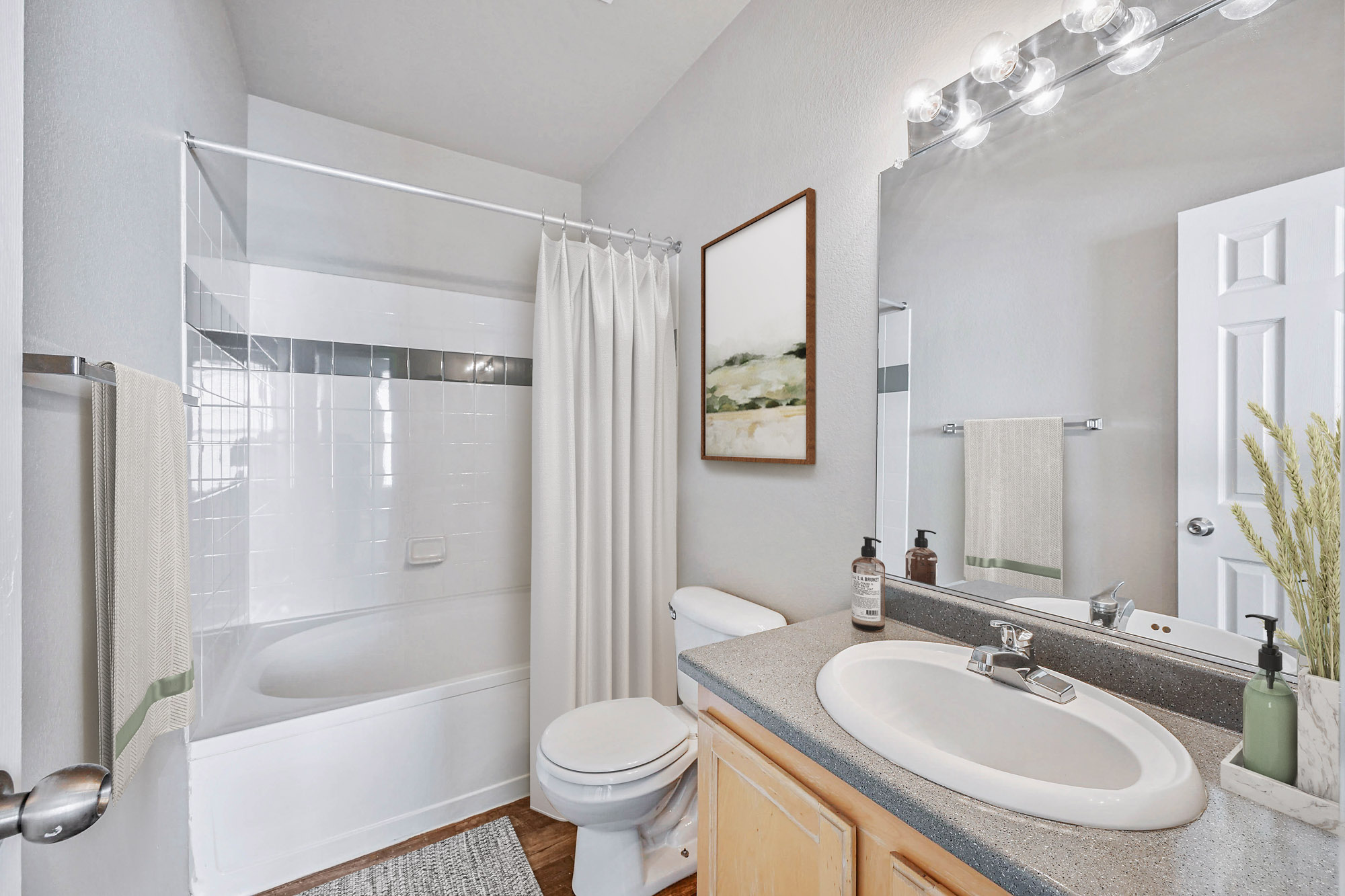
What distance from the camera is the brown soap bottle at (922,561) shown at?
1171mm

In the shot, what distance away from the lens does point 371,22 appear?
1739mm

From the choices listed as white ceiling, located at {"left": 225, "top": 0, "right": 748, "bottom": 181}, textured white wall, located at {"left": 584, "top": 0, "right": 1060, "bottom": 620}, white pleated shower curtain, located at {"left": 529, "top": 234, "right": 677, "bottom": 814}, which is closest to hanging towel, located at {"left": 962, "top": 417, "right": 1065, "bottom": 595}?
textured white wall, located at {"left": 584, "top": 0, "right": 1060, "bottom": 620}

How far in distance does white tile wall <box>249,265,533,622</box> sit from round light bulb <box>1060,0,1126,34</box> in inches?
88.6

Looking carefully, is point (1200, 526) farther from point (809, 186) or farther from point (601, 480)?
point (601, 480)

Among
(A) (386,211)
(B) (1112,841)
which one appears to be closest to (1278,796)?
(B) (1112,841)

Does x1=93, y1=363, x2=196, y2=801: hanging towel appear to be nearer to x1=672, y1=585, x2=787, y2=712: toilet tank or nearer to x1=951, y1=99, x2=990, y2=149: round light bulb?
x1=672, y1=585, x2=787, y2=712: toilet tank

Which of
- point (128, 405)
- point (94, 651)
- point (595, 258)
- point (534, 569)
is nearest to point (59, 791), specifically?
Result: point (94, 651)

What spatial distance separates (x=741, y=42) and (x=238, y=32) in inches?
66.1

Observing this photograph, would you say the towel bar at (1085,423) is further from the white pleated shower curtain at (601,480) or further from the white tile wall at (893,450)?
the white pleated shower curtain at (601,480)

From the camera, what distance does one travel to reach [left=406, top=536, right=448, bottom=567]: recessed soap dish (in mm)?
2404

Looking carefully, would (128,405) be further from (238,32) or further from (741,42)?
(741,42)

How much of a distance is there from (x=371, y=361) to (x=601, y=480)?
125 cm

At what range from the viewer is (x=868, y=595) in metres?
1.15

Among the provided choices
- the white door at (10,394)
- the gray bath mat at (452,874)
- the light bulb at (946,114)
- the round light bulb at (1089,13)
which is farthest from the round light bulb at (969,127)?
the gray bath mat at (452,874)
